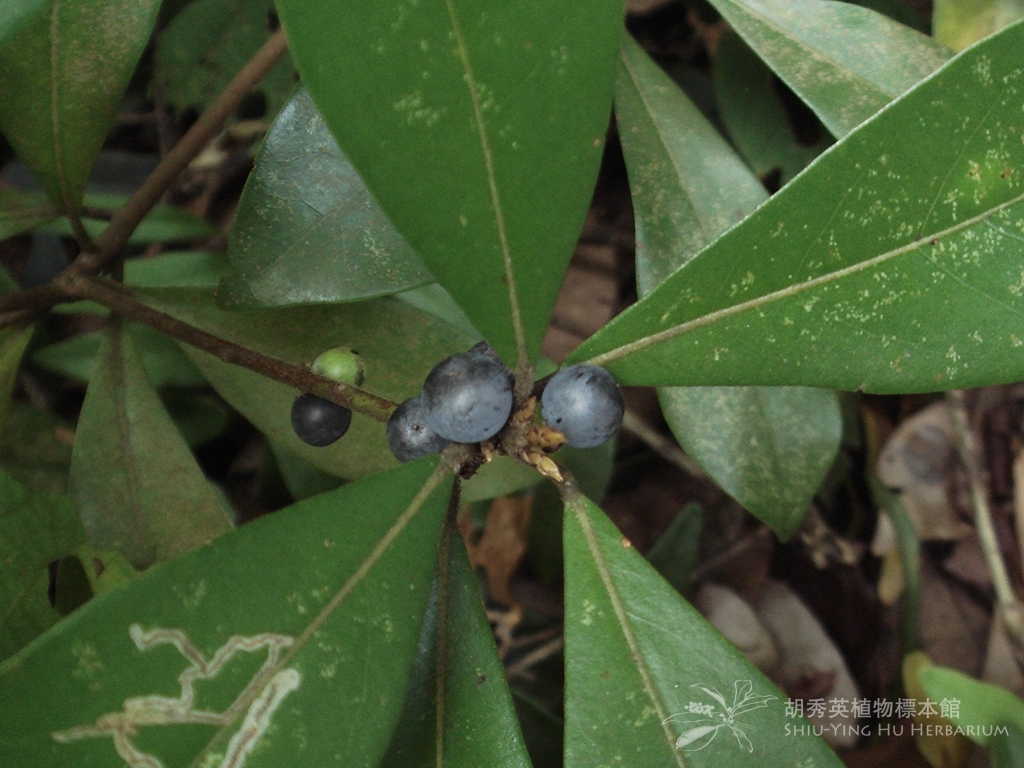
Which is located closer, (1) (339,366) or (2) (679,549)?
(1) (339,366)

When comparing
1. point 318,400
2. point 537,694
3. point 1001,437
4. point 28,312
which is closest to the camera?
point 318,400

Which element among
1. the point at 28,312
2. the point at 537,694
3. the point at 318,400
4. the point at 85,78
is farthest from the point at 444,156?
the point at 537,694

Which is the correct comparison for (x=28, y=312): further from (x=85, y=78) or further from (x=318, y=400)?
(x=318, y=400)

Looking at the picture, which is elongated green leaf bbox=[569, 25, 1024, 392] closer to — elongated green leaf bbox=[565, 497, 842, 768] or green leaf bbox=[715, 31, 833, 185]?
elongated green leaf bbox=[565, 497, 842, 768]

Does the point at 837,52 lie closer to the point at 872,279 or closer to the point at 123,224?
the point at 872,279

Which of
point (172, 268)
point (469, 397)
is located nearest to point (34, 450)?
point (172, 268)
